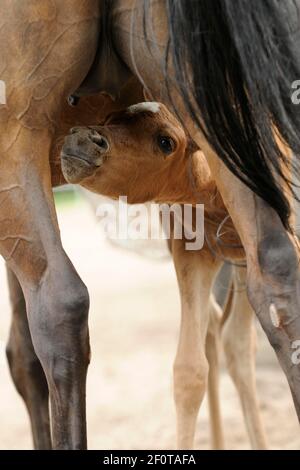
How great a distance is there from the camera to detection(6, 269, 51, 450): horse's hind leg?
4570mm

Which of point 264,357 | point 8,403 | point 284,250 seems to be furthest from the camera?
point 264,357

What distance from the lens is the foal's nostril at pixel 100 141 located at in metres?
3.64

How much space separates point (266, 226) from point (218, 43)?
1.71ft

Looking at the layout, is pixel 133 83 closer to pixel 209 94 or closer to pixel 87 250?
pixel 209 94

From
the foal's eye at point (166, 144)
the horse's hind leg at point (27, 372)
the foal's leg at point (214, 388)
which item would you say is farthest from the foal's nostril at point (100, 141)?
the foal's leg at point (214, 388)

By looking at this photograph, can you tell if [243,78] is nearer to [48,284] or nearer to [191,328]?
[48,284]

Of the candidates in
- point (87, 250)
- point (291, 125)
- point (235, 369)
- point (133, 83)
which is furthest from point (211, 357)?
point (87, 250)

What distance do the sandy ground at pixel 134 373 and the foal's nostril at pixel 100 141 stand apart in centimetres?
251

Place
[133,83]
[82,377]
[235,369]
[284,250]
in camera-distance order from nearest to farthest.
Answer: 1. [284,250]
2. [82,377]
3. [133,83]
4. [235,369]

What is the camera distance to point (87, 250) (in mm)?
11477

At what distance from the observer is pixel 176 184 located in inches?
167

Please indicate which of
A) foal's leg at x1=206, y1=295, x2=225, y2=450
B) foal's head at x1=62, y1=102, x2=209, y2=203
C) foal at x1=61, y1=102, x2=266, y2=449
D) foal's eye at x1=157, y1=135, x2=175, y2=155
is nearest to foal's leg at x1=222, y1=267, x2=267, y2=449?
foal's leg at x1=206, y1=295, x2=225, y2=450

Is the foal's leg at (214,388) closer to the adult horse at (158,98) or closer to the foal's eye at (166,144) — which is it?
the foal's eye at (166,144)

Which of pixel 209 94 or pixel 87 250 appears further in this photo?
Result: pixel 87 250
